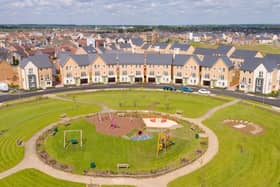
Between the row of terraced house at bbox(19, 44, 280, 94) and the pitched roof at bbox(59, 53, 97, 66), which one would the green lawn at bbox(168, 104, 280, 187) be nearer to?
the row of terraced house at bbox(19, 44, 280, 94)

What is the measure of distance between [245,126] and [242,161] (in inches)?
718

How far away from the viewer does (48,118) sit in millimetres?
67062

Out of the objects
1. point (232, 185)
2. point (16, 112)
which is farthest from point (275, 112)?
point (16, 112)

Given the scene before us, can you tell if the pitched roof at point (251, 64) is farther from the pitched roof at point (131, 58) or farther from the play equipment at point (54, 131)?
the play equipment at point (54, 131)

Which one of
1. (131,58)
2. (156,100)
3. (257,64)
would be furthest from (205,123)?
(131,58)

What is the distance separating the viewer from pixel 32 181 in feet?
130

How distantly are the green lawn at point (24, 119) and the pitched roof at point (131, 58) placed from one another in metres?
33.4

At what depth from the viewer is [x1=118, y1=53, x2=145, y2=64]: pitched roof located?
106 meters

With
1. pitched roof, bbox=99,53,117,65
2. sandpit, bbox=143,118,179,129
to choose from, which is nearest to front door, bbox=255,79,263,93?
sandpit, bbox=143,118,179,129

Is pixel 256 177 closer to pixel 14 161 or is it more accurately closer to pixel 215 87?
pixel 14 161

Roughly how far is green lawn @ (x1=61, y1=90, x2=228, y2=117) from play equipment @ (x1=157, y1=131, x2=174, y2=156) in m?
15.2

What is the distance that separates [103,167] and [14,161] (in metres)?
14.5

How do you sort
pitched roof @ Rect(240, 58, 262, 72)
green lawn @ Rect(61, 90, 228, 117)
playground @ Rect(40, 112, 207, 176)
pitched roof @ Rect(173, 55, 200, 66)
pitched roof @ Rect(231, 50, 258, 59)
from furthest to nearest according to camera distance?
pitched roof @ Rect(231, 50, 258, 59) < pitched roof @ Rect(173, 55, 200, 66) < pitched roof @ Rect(240, 58, 262, 72) < green lawn @ Rect(61, 90, 228, 117) < playground @ Rect(40, 112, 207, 176)

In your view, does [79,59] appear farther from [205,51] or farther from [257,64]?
[257,64]
